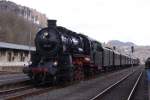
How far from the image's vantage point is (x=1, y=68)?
46750 mm

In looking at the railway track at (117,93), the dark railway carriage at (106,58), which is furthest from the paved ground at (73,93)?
the dark railway carriage at (106,58)

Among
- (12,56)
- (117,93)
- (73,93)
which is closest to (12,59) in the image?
(12,56)

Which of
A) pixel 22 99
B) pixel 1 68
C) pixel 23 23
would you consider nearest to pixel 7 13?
pixel 23 23

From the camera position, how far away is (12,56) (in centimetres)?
5406

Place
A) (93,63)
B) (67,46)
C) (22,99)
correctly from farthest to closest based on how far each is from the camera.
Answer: (93,63) → (67,46) → (22,99)

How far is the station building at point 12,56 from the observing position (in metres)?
50.3

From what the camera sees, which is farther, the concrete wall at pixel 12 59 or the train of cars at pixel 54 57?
the concrete wall at pixel 12 59

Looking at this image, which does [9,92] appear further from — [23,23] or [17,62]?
[23,23]

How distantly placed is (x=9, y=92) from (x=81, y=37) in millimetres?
12649

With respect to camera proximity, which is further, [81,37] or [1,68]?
[1,68]

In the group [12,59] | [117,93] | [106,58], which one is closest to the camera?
[117,93]

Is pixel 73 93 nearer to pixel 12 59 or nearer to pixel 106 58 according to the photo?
pixel 106 58

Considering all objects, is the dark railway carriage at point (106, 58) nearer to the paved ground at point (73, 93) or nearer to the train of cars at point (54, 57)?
the train of cars at point (54, 57)

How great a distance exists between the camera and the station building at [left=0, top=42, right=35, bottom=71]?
50281 millimetres
